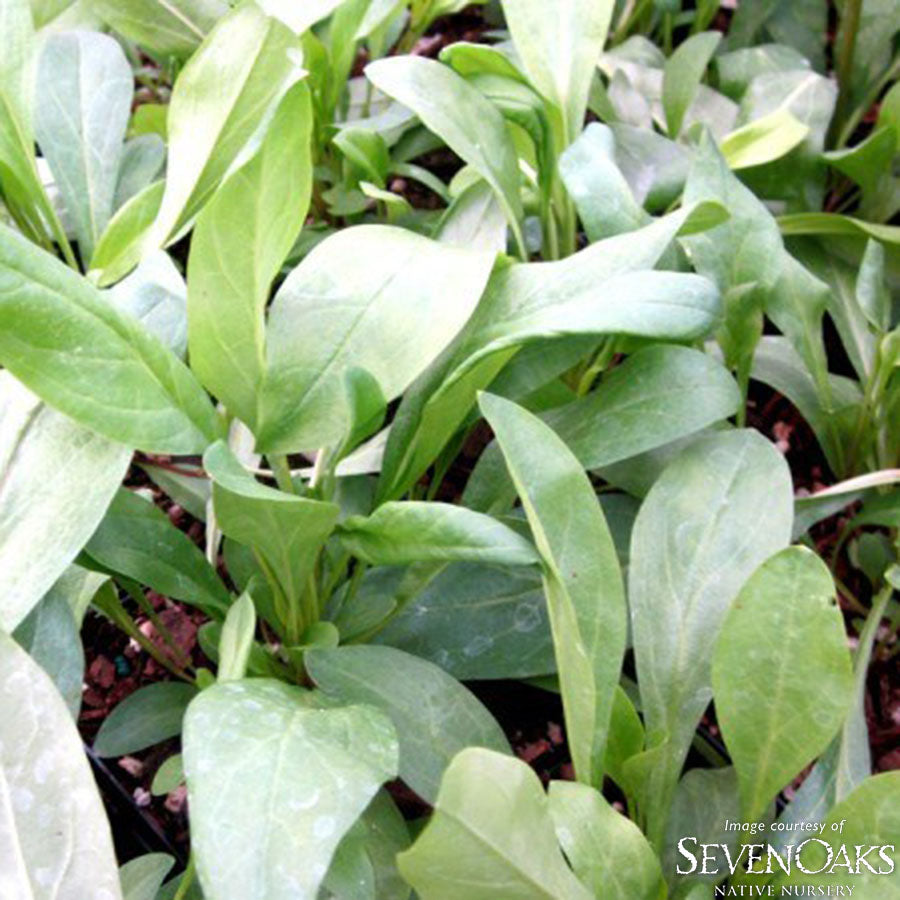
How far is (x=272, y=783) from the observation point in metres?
0.44

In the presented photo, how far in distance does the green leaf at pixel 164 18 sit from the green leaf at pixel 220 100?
0.62ft

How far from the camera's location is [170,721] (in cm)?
68

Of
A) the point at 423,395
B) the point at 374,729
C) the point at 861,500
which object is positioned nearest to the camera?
the point at 374,729

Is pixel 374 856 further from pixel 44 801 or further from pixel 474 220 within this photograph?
pixel 474 220

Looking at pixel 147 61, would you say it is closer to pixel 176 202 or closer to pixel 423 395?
pixel 176 202

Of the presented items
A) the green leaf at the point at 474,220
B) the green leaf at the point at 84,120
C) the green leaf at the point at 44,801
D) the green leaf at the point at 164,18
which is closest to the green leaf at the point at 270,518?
the green leaf at the point at 44,801

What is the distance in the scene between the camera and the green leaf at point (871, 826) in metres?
0.48

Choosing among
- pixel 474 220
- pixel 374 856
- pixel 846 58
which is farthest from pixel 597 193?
pixel 846 58

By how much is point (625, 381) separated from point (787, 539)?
13 cm

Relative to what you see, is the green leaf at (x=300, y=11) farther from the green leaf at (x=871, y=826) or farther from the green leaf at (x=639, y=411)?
the green leaf at (x=871, y=826)

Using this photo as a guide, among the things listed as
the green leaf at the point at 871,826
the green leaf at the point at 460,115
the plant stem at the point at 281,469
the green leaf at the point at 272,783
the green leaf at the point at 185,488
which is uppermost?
the green leaf at the point at 460,115

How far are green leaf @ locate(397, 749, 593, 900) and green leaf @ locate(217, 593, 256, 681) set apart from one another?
0.15m

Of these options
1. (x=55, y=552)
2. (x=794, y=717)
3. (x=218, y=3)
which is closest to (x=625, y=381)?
(x=794, y=717)

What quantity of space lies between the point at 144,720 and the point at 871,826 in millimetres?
408
